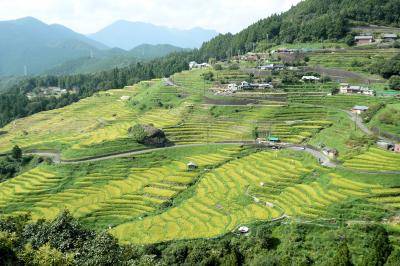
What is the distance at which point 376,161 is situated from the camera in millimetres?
39250

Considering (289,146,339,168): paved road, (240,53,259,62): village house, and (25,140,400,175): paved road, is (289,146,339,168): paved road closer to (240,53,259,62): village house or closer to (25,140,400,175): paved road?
(25,140,400,175): paved road

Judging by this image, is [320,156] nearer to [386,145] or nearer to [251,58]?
[386,145]

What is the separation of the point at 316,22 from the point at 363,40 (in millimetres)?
12865

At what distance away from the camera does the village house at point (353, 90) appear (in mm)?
61425

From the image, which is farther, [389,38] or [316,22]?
[316,22]

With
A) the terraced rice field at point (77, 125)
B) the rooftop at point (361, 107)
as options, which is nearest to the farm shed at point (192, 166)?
the terraced rice field at point (77, 125)

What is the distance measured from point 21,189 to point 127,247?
1016 inches

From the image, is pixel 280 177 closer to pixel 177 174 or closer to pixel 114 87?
pixel 177 174

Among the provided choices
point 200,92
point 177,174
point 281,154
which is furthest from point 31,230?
point 200,92

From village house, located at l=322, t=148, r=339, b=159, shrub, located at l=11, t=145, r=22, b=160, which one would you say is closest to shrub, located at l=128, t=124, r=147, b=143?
shrub, located at l=11, t=145, r=22, b=160

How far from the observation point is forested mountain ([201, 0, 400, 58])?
91.0m

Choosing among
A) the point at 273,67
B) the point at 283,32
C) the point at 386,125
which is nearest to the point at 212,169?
the point at 386,125

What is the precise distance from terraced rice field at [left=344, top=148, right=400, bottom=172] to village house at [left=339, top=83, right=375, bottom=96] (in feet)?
72.1

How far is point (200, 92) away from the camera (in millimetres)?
75312
